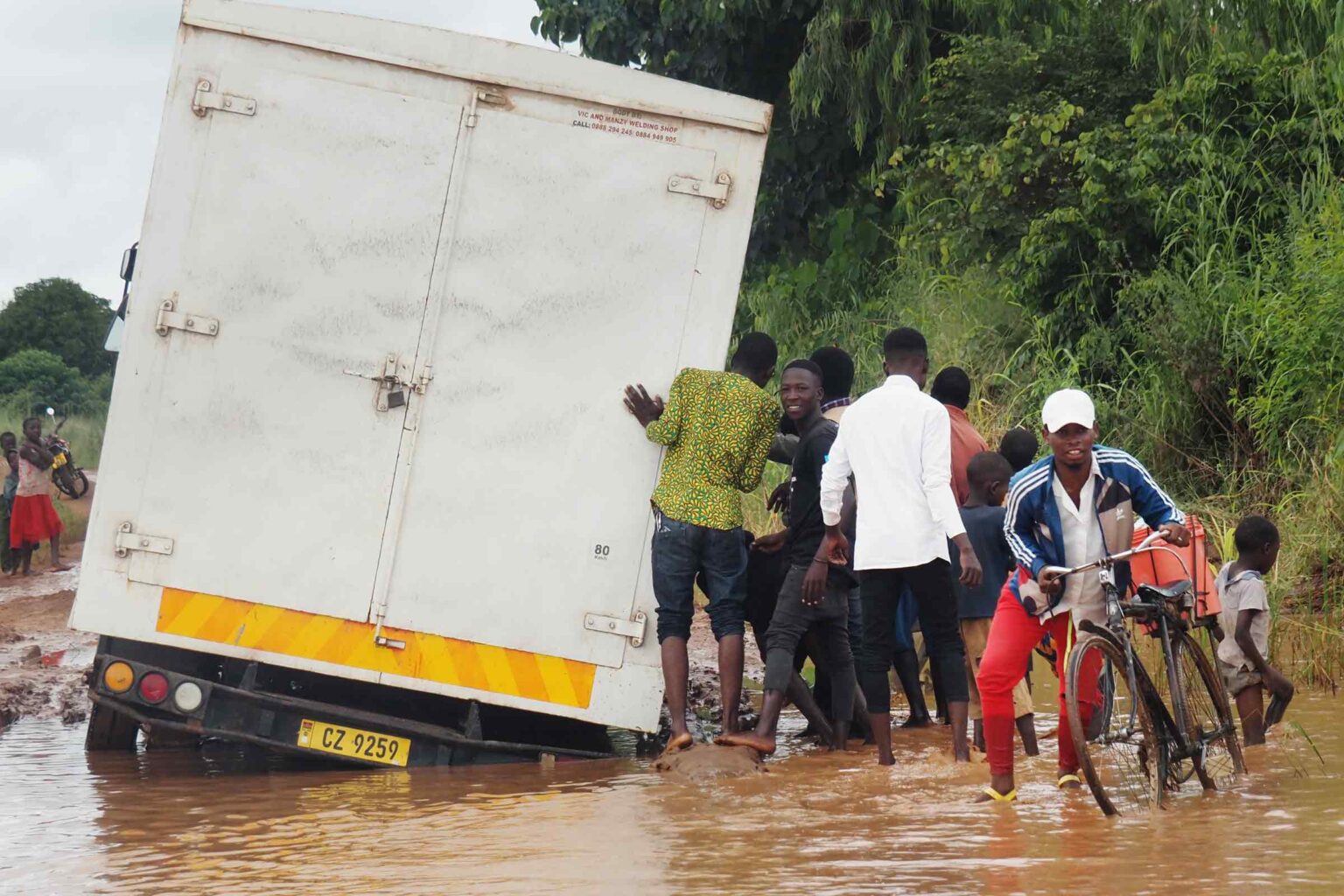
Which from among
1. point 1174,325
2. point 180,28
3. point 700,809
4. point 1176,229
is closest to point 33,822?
point 700,809

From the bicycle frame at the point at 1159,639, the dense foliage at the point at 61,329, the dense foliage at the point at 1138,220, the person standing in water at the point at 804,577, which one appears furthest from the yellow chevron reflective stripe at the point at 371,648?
the dense foliage at the point at 61,329

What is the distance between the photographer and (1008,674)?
19.5 feet

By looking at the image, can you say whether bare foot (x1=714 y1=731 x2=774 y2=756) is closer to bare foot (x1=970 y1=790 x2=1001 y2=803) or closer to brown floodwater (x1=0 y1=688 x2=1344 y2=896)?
brown floodwater (x1=0 y1=688 x2=1344 y2=896)

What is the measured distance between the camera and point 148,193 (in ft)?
22.2

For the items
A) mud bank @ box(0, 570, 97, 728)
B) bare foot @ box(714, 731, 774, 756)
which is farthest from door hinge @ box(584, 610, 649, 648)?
mud bank @ box(0, 570, 97, 728)

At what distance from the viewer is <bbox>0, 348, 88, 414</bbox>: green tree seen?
5006cm

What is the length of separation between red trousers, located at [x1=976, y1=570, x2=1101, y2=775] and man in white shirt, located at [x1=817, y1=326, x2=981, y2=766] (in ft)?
2.11

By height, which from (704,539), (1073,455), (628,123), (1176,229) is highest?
(1176,229)

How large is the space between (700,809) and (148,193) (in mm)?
3172

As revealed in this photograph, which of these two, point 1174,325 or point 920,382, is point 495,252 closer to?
point 920,382

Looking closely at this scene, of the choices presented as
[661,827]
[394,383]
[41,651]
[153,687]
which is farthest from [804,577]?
[41,651]

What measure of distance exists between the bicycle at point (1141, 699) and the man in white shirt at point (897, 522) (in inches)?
37.0

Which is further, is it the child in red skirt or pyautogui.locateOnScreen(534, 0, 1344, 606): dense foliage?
the child in red skirt

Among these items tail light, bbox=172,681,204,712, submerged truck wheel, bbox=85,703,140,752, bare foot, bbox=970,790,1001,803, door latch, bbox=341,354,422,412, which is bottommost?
submerged truck wheel, bbox=85,703,140,752
